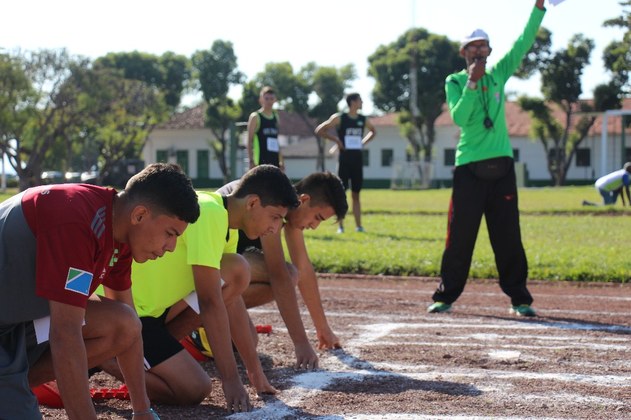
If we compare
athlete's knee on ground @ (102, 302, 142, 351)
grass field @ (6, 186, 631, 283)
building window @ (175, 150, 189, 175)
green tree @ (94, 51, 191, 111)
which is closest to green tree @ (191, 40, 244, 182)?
building window @ (175, 150, 189, 175)


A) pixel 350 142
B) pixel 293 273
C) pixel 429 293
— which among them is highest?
pixel 350 142

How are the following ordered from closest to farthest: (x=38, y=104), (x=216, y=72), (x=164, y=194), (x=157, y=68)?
(x=164, y=194)
(x=38, y=104)
(x=216, y=72)
(x=157, y=68)

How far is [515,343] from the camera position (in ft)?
21.8

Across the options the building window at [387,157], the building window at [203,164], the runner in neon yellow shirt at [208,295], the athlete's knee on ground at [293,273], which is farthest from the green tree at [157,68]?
the runner in neon yellow shirt at [208,295]

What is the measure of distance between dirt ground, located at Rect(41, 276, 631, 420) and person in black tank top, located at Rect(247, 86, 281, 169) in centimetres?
536

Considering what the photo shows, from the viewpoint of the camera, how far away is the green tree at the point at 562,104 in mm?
52906

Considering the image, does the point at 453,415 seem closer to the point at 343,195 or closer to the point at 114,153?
the point at 343,195

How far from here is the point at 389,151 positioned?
68.5m

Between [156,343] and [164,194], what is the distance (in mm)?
1619

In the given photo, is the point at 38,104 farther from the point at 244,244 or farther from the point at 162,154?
the point at 244,244

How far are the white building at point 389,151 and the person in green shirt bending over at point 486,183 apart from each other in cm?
4061

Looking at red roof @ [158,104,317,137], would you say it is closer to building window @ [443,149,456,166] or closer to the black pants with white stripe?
building window @ [443,149,456,166]

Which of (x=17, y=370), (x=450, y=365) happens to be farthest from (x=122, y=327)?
(x=450, y=365)

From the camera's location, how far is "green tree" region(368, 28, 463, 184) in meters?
62.1
